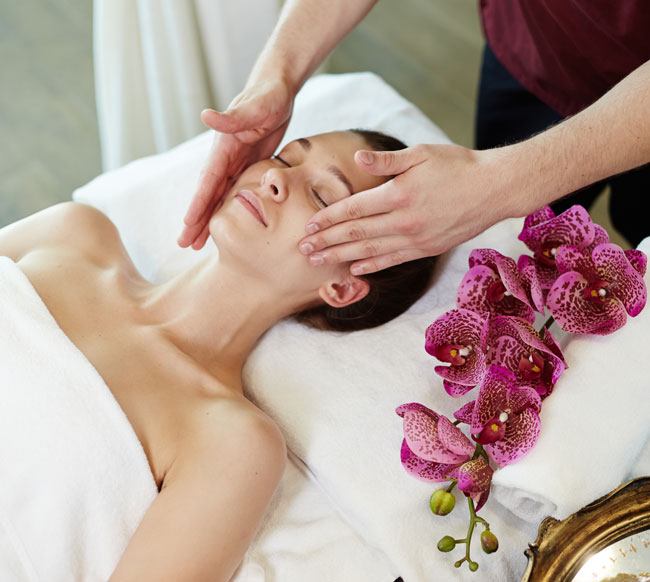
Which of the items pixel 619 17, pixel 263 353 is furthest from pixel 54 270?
pixel 619 17

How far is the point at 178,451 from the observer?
128 cm

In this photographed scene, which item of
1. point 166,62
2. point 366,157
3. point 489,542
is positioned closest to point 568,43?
point 366,157

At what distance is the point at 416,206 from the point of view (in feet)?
3.95

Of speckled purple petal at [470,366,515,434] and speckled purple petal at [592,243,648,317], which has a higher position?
speckled purple petal at [592,243,648,317]

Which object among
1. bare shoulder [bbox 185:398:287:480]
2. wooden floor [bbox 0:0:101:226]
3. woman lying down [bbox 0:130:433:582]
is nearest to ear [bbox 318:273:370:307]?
woman lying down [bbox 0:130:433:582]

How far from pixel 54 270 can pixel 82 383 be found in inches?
12.8

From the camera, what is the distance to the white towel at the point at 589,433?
1.15m

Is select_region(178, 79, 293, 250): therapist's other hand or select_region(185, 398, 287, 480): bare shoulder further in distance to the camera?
select_region(178, 79, 293, 250): therapist's other hand

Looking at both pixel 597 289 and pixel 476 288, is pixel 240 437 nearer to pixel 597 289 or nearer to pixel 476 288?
pixel 476 288

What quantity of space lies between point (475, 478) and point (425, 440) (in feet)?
0.33

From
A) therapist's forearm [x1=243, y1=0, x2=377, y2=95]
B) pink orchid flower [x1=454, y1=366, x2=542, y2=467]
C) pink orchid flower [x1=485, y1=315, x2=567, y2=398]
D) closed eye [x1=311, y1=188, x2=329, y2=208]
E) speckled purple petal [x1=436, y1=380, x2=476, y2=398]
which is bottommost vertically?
speckled purple petal [x1=436, y1=380, x2=476, y2=398]

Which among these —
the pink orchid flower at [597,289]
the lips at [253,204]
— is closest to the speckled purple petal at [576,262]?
the pink orchid flower at [597,289]

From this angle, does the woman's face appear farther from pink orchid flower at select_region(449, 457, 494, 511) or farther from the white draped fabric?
the white draped fabric

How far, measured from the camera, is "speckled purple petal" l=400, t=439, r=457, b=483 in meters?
1.22
